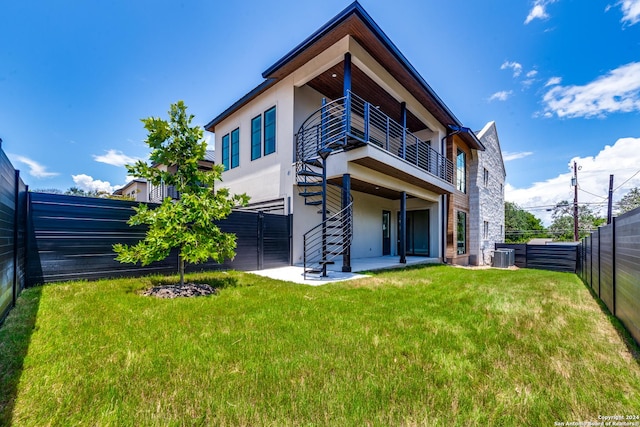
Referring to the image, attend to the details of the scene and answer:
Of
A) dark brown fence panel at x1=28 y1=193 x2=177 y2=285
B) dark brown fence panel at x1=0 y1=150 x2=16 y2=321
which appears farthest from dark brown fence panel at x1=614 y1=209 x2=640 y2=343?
dark brown fence panel at x1=28 y1=193 x2=177 y2=285

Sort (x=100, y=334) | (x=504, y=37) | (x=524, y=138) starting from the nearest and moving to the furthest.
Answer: (x=100, y=334)
(x=504, y=37)
(x=524, y=138)

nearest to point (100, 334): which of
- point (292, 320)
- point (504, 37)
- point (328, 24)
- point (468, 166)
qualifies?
point (292, 320)

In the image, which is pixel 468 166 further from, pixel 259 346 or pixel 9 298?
pixel 9 298

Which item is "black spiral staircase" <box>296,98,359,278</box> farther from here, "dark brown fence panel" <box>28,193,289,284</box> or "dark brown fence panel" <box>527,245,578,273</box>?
"dark brown fence panel" <box>527,245,578,273</box>

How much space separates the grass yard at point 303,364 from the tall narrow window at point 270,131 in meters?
7.18

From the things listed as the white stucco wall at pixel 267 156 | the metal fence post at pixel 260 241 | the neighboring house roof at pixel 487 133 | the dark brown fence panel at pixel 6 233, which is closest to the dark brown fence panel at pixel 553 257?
the neighboring house roof at pixel 487 133

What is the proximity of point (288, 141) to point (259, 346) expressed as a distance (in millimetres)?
7817

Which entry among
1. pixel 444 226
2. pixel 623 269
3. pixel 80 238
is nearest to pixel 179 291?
pixel 80 238

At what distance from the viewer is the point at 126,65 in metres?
9.70

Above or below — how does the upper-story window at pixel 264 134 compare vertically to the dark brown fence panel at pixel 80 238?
above

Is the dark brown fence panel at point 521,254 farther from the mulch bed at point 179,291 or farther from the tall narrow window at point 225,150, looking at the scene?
the tall narrow window at point 225,150

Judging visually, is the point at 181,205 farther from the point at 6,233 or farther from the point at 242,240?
the point at 242,240

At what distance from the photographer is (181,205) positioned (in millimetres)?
4887

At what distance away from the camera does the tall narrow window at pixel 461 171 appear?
1506 cm
